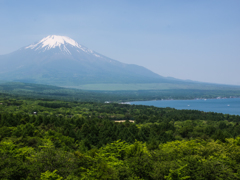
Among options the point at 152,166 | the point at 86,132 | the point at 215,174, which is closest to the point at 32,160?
the point at 152,166

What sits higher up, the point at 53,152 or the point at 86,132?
the point at 53,152

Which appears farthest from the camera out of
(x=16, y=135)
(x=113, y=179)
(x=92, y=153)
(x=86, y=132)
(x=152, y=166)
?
(x=86, y=132)

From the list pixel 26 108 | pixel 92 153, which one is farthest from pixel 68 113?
pixel 92 153

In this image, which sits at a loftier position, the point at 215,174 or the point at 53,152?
the point at 53,152

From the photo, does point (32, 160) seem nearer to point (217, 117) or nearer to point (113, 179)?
point (113, 179)

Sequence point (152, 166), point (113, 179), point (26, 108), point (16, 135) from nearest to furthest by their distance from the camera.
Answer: point (113, 179) → point (152, 166) → point (16, 135) → point (26, 108)

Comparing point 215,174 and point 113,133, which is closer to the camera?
point 215,174

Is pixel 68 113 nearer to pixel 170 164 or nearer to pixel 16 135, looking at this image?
pixel 16 135

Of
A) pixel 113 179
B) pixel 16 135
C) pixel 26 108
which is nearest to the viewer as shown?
pixel 113 179

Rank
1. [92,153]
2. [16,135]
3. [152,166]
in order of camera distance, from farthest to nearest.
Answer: [16,135], [92,153], [152,166]
